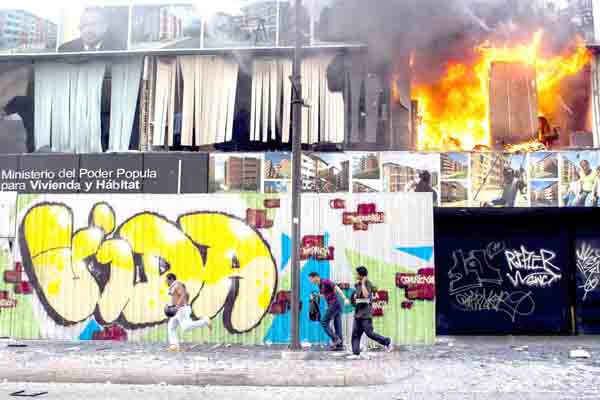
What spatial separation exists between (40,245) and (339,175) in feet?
18.8

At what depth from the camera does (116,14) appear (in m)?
12.8

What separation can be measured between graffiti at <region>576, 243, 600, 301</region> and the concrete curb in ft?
18.6

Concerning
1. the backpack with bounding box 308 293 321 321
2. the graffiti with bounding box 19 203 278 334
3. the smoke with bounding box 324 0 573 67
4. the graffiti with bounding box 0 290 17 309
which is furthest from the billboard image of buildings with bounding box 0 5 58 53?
the backpack with bounding box 308 293 321 321

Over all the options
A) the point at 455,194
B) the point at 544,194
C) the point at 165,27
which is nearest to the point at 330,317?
the point at 455,194

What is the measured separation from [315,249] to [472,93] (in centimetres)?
507

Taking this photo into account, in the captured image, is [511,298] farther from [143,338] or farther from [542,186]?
[143,338]

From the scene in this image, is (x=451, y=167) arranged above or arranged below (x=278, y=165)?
below

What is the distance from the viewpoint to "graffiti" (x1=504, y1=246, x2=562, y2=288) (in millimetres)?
12094

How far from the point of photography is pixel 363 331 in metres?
9.36

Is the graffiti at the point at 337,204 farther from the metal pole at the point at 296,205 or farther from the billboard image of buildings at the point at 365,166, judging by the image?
the billboard image of buildings at the point at 365,166

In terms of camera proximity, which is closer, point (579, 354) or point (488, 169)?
point (579, 354)

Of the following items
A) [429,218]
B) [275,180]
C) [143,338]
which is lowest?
[143,338]

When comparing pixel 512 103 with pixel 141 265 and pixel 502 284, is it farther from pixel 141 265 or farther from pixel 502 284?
pixel 141 265

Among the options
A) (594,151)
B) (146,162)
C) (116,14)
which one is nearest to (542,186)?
(594,151)
